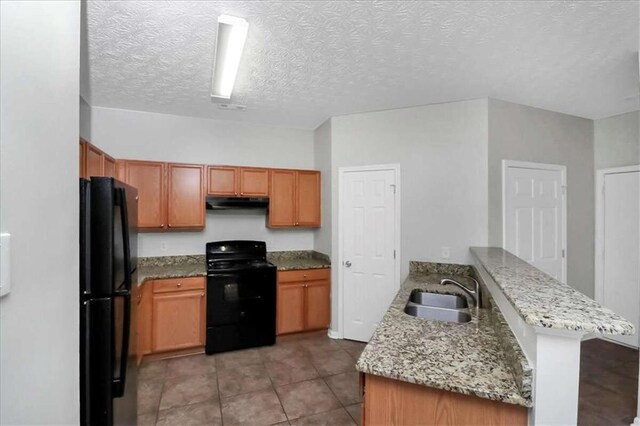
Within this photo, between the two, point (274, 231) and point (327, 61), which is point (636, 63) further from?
point (274, 231)

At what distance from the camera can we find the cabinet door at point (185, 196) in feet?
11.1

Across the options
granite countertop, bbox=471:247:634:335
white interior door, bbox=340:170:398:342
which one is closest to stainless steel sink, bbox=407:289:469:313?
granite countertop, bbox=471:247:634:335

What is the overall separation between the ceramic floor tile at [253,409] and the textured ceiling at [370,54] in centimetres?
272

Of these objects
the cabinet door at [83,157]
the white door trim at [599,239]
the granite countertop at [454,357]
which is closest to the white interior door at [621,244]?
the white door trim at [599,239]

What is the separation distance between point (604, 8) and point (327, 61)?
169cm

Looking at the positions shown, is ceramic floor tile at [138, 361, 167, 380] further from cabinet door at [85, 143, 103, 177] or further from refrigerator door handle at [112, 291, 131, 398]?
cabinet door at [85, 143, 103, 177]

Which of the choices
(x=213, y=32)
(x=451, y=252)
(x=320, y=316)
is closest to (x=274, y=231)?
(x=320, y=316)

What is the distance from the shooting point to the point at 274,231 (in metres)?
4.11

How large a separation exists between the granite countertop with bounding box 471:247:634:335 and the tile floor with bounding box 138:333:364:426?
1567 mm

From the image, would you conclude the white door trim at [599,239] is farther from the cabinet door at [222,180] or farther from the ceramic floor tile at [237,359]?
the cabinet door at [222,180]

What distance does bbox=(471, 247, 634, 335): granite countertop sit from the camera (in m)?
0.88

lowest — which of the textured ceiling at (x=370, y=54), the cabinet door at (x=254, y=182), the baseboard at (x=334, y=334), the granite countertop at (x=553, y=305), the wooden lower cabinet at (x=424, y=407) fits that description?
the baseboard at (x=334, y=334)

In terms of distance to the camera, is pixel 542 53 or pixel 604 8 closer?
pixel 604 8

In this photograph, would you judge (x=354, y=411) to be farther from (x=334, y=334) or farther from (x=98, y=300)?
(x=98, y=300)
